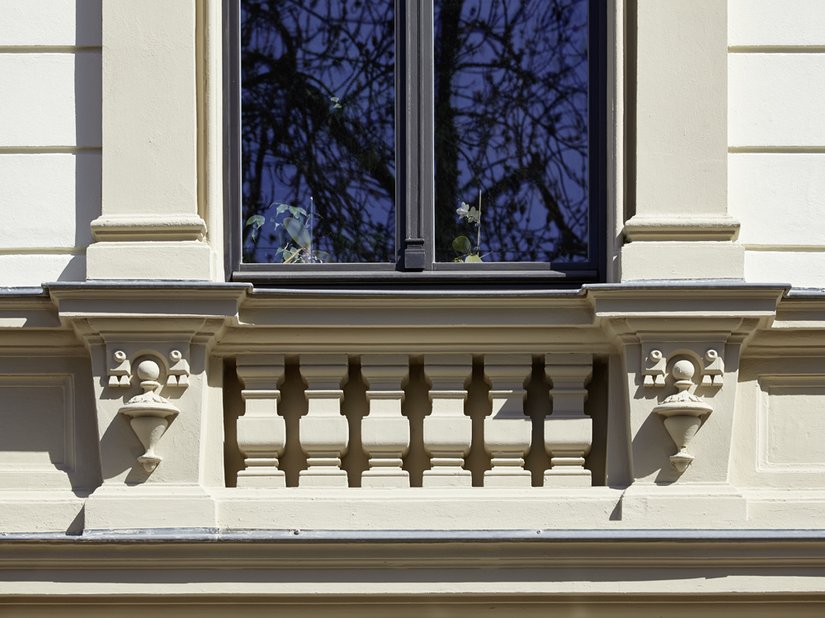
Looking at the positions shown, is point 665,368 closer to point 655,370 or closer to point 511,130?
point 655,370

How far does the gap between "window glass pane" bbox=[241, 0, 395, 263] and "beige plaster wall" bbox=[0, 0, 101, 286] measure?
65 centimetres

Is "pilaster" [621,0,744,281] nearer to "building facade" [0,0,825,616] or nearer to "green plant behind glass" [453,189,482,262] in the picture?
"building facade" [0,0,825,616]

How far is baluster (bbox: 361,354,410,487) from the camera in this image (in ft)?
19.9

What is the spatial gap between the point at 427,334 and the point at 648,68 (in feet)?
4.54

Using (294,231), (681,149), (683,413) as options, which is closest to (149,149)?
(294,231)

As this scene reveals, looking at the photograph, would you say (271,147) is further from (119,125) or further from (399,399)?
(399,399)

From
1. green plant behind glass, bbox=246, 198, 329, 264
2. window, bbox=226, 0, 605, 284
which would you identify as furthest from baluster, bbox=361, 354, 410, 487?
green plant behind glass, bbox=246, 198, 329, 264

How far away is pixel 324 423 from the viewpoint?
6.10m

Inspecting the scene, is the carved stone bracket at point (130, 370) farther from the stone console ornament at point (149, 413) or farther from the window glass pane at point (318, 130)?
the window glass pane at point (318, 130)

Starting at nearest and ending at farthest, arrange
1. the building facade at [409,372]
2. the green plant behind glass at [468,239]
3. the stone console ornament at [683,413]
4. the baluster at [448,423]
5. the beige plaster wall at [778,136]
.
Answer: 1. the building facade at [409,372]
2. the stone console ornament at [683,413]
3. the baluster at [448,423]
4. the beige plaster wall at [778,136]
5. the green plant behind glass at [468,239]

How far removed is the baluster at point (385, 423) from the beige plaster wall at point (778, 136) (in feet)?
4.81

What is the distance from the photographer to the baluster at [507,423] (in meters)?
6.06

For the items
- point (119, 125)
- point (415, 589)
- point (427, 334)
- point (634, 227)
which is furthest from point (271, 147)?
point (415, 589)

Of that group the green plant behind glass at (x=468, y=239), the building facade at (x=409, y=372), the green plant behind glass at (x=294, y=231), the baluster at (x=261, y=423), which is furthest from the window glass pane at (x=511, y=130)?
the baluster at (x=261, y=423)
